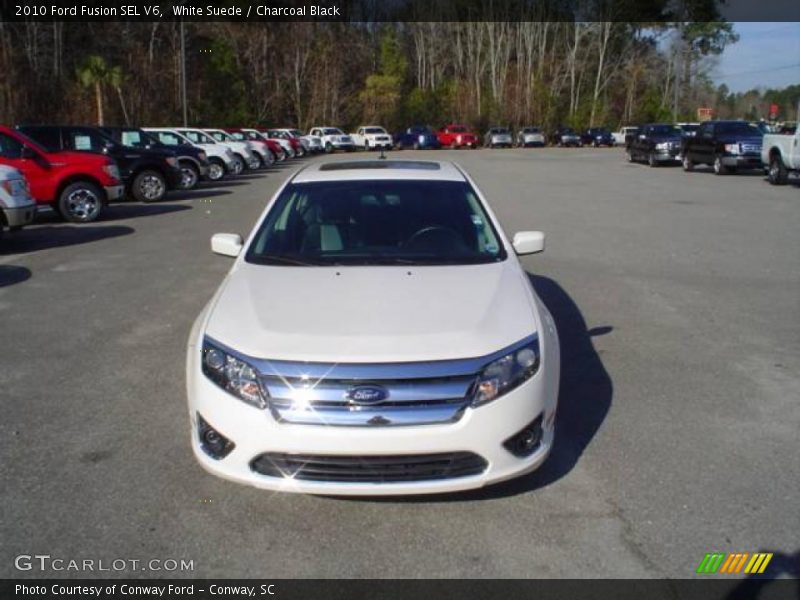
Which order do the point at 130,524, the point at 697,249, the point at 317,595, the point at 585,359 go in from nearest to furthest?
the point at 317,595 < the point at 130,524 < the point at 585,359 < the point at 697,249

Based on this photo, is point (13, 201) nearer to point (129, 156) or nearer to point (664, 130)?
point (129, 156)

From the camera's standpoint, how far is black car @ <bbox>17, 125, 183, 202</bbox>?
51.1 ft

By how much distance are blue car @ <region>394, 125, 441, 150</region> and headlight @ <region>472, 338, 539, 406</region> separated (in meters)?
55.8

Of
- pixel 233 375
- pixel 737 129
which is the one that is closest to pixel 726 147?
pixel 737 129

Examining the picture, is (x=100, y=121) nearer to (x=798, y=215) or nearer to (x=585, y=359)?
(x=798, y=215)

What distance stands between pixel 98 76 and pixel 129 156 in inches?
831

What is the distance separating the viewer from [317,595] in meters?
3.13

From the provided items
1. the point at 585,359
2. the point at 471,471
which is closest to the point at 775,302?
the point at 585,359

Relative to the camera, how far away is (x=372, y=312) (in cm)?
382

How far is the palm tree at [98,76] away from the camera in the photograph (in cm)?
3569

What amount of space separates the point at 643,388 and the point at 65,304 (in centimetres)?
585

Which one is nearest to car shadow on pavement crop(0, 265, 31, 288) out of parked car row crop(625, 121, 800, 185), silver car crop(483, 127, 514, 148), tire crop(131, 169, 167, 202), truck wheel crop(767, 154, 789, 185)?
tire crop(131, 169, 167, 202)

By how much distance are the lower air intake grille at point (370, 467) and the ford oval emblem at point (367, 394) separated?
25 centimetres

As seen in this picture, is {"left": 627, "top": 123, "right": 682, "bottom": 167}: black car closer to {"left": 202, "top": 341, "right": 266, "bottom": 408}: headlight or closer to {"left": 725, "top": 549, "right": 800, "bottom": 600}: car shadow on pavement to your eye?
{"left": 725, "top": 549, "right": 800, "bottom": 600}: car shadow on pavement
